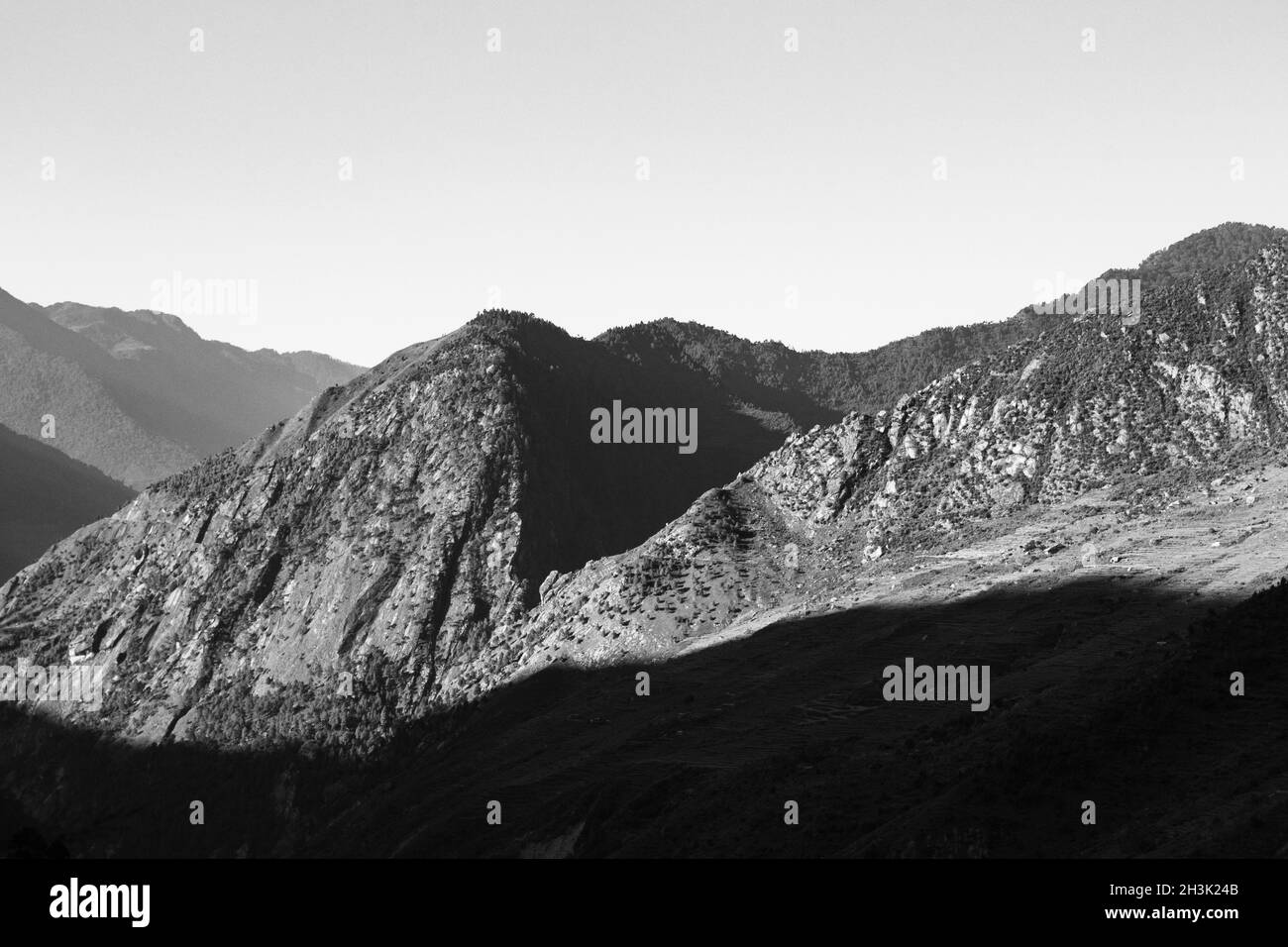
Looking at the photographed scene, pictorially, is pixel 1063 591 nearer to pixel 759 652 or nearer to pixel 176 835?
pixel 759 652

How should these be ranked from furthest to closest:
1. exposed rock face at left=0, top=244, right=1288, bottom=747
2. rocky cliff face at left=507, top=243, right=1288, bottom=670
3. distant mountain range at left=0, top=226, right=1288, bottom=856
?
exposed rock face at left=0, top=244, right=1288, bottom=747 → rocky cliff face at left=507, top=243, right=1288, bottom=670 → distant mountain range at left=0, top=226, right=1288, bottom=856

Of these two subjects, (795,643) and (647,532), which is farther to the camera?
(647,532)

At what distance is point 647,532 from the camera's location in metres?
200

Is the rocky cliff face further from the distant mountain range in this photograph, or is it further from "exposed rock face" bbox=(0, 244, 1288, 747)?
the distant mountain range

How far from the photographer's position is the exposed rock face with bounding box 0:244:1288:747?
142 metres

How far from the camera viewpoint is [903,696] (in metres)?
98.9

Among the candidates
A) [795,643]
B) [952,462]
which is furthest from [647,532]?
[795,643]

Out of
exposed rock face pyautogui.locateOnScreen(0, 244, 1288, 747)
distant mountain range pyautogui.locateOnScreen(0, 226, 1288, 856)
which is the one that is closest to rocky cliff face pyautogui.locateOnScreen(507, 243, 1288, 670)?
exposed rock face pyautogui.locateOnScreen(0, 244, 1288, 747)

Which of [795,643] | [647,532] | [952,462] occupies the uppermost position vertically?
[952,462]

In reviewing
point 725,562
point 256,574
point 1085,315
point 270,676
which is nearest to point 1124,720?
point 725,562

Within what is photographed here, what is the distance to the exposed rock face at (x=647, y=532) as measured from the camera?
14212 cm

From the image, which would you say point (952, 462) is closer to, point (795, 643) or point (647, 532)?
point (795, 643)

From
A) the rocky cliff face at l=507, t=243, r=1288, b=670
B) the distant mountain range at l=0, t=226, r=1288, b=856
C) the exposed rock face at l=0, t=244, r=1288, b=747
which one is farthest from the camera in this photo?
the exposed rock face at l=0, t=244, r=1288, b=747
